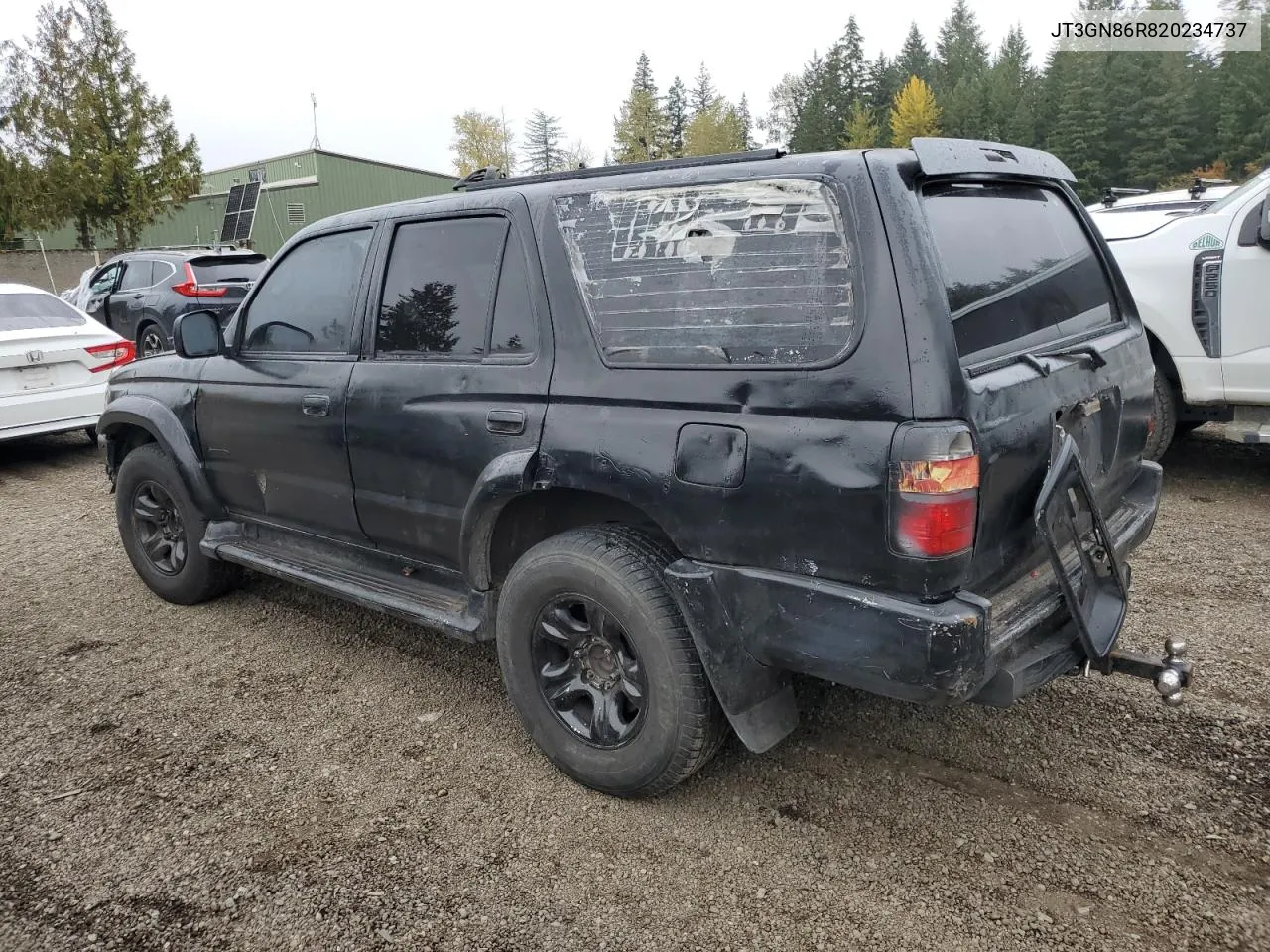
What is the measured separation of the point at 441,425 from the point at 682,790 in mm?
1462

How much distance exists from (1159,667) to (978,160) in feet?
5.03

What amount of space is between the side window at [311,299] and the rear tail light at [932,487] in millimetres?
2282

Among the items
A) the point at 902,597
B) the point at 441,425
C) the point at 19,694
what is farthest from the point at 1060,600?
the point at 19,694

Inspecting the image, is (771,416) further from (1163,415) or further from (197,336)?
(1163,415)

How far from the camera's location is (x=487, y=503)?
2883mm

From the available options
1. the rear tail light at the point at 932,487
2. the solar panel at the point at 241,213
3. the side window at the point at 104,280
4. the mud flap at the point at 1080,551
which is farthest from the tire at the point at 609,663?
the solar panel at the point at 241,213

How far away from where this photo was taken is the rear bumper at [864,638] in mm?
2160

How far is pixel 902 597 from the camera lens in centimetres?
220

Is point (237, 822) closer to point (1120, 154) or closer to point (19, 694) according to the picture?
point (19, 694)

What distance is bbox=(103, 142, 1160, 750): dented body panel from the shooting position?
2.18 meters

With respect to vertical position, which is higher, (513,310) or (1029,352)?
(513,310)

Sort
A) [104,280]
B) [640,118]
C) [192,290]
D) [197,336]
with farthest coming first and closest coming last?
[640,118] → [104,280] → [192,290] → [197,336]

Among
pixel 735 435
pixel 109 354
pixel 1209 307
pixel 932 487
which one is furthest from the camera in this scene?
pixel 109 354

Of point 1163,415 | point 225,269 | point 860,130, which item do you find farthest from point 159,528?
point 860,130
